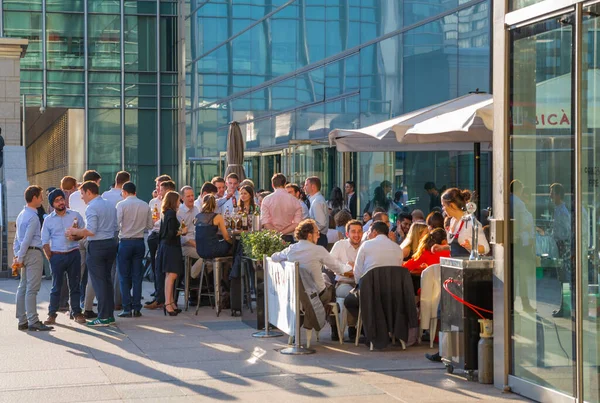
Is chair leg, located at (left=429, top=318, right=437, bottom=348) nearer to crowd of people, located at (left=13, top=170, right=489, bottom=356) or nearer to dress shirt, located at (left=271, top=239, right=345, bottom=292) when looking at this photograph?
crowd of people, located at (left=13, top=170, right=489, bottom=356)

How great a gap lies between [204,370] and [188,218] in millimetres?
5483

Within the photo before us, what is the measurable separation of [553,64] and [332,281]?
16.6 ft

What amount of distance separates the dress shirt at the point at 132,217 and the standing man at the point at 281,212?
1.67 metres

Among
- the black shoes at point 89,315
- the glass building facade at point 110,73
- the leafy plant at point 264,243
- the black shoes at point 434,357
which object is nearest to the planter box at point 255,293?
the leafy plant at point 264,243

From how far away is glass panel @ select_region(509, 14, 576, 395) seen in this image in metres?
7.96

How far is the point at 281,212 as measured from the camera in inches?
568

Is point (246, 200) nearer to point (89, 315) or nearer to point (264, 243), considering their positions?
point (264, 243)

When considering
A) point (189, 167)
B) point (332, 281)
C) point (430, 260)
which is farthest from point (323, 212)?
point (189, 167)

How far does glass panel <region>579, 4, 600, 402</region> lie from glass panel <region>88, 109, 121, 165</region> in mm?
32606

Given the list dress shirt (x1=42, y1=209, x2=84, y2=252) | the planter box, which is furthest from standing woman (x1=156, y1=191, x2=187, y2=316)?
dress shirt (x1=42, y1=209, x2=84, y2=252)

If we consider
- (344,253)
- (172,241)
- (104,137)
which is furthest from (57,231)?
(104,137)

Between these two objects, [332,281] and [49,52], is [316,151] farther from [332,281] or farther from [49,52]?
[49,52]

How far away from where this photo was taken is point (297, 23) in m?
26.7

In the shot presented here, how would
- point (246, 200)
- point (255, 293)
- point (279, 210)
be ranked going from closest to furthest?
point (255, 293) < point (279, 210) < point (246, 200)
